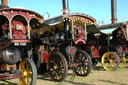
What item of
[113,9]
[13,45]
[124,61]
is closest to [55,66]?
[13,45]

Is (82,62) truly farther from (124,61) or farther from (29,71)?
(124,61)

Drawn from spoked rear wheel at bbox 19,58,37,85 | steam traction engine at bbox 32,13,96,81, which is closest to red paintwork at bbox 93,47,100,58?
steam traction engine at bbox 32,13,96,81

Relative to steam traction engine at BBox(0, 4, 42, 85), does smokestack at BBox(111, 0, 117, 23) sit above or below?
above

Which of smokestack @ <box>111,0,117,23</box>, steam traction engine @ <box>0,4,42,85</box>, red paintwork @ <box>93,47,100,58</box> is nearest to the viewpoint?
steam traction engine @ <box>0,4,42,85</box>

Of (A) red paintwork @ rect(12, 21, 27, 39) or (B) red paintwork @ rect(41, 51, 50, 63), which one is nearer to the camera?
(A) red paintwork @ rect(12, 21, 27, 39)

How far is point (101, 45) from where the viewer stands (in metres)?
8.38

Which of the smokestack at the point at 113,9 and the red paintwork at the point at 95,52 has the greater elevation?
the smokestack at the point at 113,9

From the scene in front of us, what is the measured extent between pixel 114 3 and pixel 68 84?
11762mm

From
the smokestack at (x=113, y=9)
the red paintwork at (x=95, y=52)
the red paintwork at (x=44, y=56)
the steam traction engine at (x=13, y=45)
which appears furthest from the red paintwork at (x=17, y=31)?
the smokestack at (x=113, y=9)

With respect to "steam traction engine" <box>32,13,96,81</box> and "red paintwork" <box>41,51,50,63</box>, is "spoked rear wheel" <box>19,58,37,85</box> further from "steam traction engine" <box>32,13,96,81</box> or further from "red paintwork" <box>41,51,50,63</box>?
"red paintwork" <box>41,51,50,63</box>

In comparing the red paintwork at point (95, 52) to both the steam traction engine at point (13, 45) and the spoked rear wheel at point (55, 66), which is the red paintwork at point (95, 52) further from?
the steam traction engine at point (13, 45)

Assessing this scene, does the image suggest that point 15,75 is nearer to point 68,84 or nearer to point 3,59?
point 3,59

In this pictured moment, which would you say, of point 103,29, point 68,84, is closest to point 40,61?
point 68,84

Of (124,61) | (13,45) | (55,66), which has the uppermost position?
(13,45)
